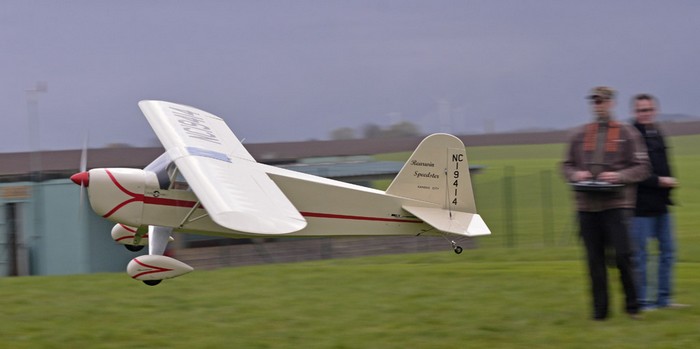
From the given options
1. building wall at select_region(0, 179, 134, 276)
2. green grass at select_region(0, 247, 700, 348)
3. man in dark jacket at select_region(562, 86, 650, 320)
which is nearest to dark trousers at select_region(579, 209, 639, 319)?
man in dark jacket at select_region(562, 86, 650, 320)

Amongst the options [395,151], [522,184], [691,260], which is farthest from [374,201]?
[395,151]

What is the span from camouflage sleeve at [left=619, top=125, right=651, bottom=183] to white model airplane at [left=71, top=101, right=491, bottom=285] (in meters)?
3.00

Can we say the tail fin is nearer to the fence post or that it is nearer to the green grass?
the green grass

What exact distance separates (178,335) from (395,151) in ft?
143

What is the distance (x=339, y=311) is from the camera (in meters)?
9.45

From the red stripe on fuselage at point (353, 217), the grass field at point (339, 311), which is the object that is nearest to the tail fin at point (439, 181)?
the red stripe on fuselage at point (353, 217)

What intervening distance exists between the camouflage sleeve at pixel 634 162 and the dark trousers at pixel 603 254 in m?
0.32

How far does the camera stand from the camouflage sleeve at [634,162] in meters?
8.20

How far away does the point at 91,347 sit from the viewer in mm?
8070

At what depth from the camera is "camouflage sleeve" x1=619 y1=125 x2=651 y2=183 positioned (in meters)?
8.20

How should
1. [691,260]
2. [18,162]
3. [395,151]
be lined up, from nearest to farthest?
[691,260] → [18,162] → [395,151]

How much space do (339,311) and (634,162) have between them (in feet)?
10.8

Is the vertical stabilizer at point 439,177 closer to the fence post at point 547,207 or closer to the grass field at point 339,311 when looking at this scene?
the grass field at point 339,311

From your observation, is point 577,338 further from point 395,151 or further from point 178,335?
point 395,151
